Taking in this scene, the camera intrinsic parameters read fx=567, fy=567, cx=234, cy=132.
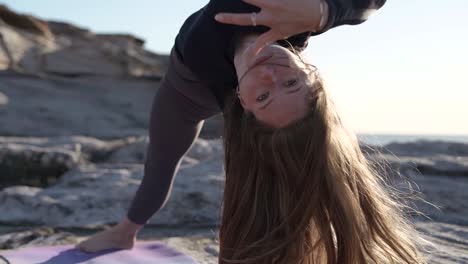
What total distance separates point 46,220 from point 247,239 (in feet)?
4.27

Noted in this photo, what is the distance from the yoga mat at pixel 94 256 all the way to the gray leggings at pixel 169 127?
129mm

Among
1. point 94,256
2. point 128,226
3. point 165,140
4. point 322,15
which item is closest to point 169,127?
point 165,140

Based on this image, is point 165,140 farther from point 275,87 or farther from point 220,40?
point 275,87

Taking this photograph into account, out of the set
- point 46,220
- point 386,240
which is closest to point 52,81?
point 46,220

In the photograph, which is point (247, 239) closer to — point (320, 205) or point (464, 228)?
point (320, 205)

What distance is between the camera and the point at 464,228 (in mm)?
2148

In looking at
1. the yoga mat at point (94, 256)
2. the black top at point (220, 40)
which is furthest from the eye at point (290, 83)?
the yoga mat at point (94, 256)

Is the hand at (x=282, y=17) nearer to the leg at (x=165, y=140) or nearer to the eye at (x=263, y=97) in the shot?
the eye at (x=263, y=97)

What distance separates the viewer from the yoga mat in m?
1.86

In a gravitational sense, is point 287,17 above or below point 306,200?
above

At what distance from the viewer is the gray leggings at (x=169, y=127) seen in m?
1.92

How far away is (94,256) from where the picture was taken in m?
1.97

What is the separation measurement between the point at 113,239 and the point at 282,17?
3.61 ft

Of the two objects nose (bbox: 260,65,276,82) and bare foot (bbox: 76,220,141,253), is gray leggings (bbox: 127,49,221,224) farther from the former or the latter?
nose (bbox: 260,65,276,82)
